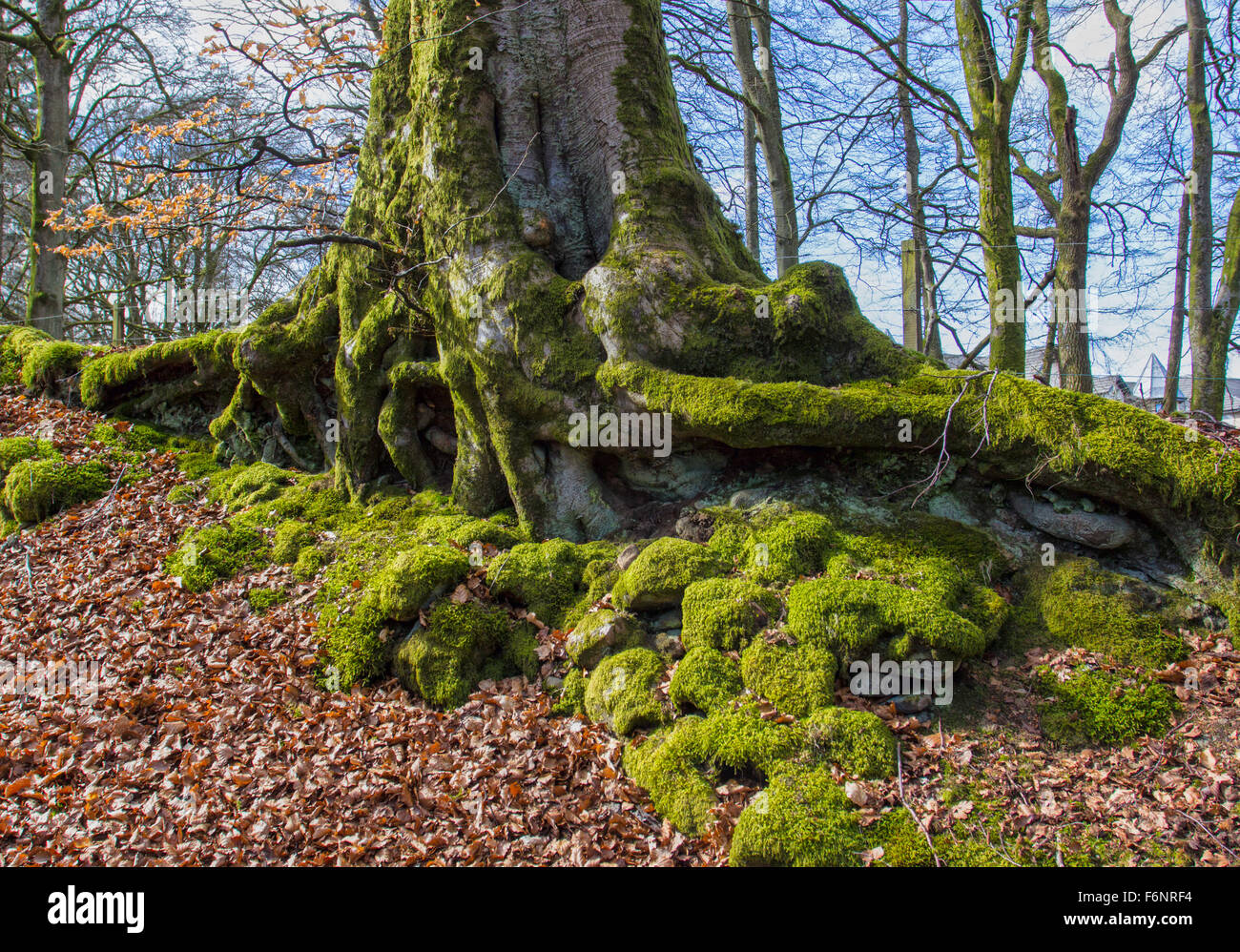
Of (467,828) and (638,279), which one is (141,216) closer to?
(638,279)

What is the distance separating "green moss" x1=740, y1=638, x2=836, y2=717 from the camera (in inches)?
151

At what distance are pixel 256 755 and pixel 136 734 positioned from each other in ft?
2.91

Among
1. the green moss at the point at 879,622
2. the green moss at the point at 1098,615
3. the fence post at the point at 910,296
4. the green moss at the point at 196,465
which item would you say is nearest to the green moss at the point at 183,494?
the green moss at the point at 196,465

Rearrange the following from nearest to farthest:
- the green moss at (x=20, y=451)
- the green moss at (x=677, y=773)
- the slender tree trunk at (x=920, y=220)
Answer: the green moss at (x=677, y=773) → the green moss at (x=20, y=451) → the slender tree trunk at (x=920, y=220)

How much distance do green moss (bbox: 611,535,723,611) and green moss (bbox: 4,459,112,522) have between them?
21.6ft

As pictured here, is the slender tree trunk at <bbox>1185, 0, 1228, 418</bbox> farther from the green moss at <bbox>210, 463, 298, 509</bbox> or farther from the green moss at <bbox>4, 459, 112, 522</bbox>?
the green moss at <bbox>4, 459, 112, 522</bbox>

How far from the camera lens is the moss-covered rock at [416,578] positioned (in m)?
4.96

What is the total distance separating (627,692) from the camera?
417 cm

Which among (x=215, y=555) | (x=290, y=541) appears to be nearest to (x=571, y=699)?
(x=290, y=541)

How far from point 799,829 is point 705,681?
1000mm

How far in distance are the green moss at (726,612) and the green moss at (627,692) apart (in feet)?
1.01

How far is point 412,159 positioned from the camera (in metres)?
6.67

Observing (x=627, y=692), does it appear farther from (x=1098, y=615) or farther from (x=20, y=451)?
(x=20, y=451)

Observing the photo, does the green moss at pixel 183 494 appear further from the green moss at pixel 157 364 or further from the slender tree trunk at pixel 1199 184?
the slender tree trunk at pixel 1199 184
